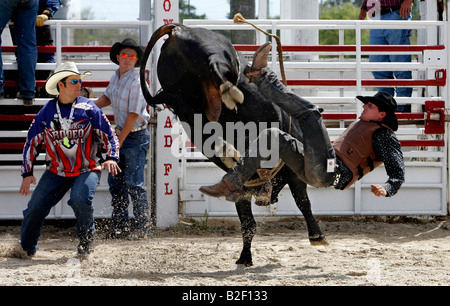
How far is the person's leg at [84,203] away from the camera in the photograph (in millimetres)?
5633

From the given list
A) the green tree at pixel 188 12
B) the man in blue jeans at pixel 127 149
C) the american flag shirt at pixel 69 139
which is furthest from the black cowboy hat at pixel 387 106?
the green tree at pixel 188 12

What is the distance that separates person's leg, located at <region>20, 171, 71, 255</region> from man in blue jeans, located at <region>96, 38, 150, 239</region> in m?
1.09

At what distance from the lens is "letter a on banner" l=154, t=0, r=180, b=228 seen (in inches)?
287

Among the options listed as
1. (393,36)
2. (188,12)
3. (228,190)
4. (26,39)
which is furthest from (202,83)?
(188,12)

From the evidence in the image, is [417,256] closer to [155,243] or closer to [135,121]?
[155,243]

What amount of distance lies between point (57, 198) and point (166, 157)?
5.71ft

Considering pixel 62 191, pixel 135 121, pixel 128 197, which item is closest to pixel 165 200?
pixel 128 197

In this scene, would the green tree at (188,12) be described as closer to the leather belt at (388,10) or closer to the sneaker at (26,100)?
the leather belt at (388,10)

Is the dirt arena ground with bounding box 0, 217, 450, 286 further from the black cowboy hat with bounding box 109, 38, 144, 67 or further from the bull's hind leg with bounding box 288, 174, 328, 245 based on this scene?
the black cowboy hat with bounding box 109, 38, 144, 67

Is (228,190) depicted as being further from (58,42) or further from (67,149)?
(58,42)

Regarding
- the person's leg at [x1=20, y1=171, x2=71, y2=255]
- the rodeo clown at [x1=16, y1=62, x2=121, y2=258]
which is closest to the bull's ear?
the rodeo clown at [x1=16, y1=62, x2=121, y2=258]

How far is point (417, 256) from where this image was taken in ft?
19.7

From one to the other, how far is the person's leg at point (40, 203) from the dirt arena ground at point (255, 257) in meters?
0.20

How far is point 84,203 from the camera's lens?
5.64 metres
